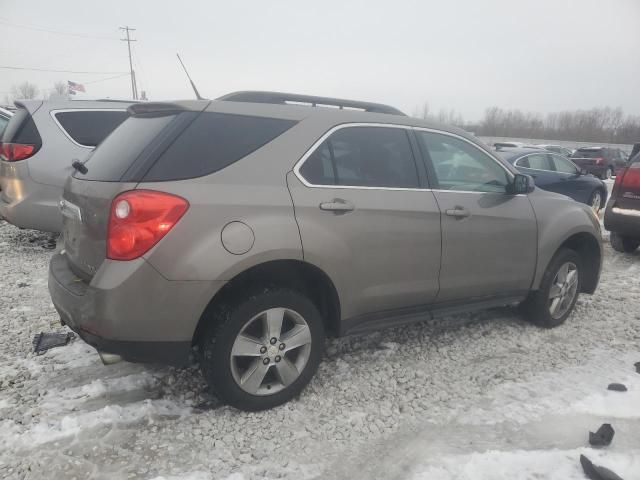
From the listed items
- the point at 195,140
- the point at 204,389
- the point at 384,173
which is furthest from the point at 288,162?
the point at 204,389

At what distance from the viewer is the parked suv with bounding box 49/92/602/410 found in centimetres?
233

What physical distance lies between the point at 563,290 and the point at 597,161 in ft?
77.1

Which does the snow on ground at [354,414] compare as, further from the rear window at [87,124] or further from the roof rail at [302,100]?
the rear window at [87,124]

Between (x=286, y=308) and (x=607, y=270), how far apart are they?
17.3 feet

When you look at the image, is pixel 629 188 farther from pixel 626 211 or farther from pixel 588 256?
pixel 588 256

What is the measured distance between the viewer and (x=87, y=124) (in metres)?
5.63

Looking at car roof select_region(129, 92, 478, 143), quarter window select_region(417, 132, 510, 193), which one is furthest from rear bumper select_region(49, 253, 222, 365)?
quarter window select_region(417, 132, 510, 193)

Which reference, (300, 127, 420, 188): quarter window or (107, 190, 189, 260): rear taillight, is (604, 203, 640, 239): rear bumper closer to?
(300, 127, 420, 188): quarter window

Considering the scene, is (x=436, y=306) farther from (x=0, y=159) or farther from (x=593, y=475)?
(x=0, y=159)

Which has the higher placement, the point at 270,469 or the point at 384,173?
the point at 384,173

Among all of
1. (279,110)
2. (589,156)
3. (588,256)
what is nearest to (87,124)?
(279,110)

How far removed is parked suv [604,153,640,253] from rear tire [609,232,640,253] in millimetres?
201

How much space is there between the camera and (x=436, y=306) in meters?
3.40

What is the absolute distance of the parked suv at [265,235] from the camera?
233cm
